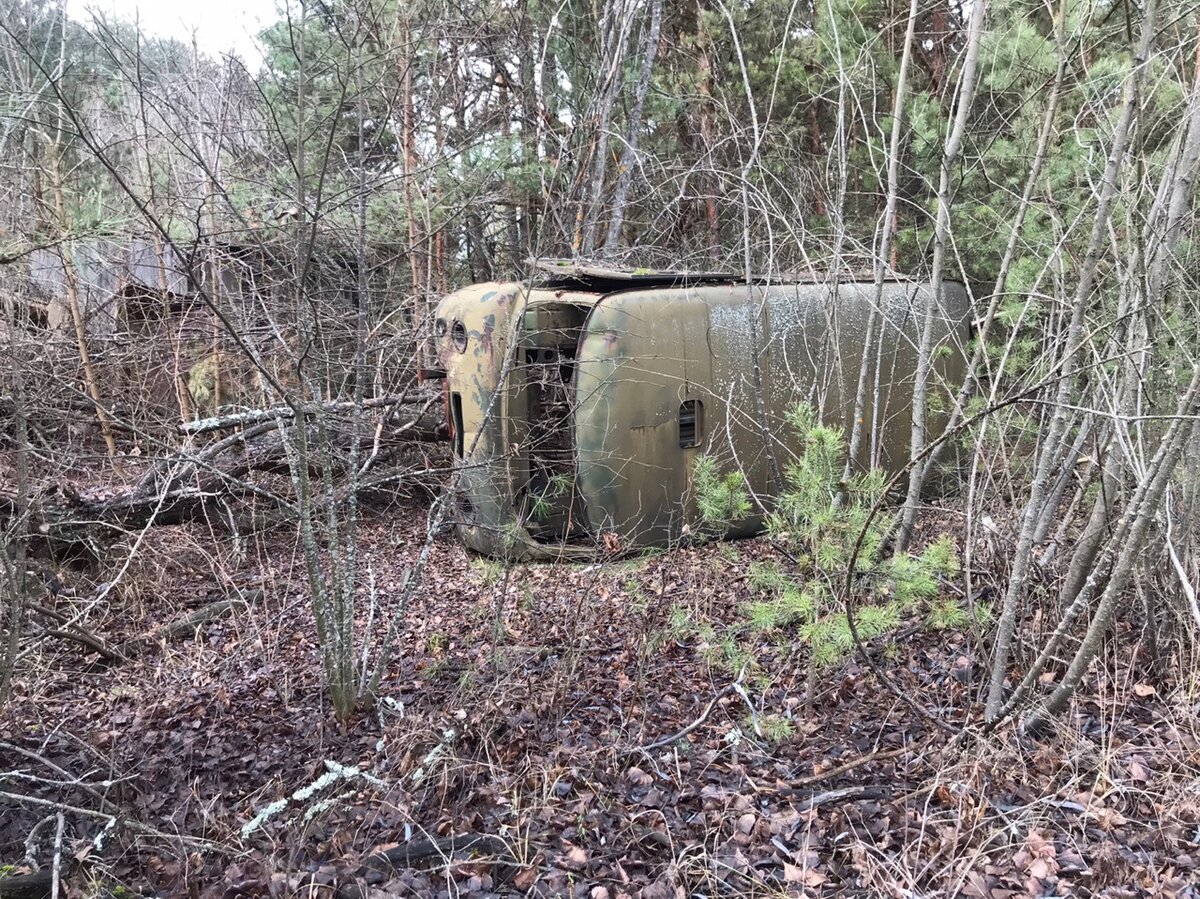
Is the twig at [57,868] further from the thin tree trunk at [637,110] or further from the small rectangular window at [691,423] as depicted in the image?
the thin tree trunk at [637,110]

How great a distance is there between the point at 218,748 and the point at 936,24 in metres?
7.56

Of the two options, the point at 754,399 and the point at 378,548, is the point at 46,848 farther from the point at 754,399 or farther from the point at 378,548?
the point at 754,399

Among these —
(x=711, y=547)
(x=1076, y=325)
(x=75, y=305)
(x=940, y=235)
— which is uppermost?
(x=940, y=235)

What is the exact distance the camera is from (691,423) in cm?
469

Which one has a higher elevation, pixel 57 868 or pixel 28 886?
pixel 57 868

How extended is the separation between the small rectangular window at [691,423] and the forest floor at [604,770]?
2.95ft

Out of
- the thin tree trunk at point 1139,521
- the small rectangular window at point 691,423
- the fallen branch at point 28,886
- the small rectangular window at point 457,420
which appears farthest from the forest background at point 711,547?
the small rectangular window at point 691,423

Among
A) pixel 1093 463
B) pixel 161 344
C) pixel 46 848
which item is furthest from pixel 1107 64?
pixel 161 344

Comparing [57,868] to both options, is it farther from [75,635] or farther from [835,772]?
[835,772]

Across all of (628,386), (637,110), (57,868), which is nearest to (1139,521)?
(628,386)

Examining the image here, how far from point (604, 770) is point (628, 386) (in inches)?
87.2

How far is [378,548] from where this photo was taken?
5.93m

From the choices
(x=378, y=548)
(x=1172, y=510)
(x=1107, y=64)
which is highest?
(x=1107, y=64)

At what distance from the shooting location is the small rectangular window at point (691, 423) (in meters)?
4.64
